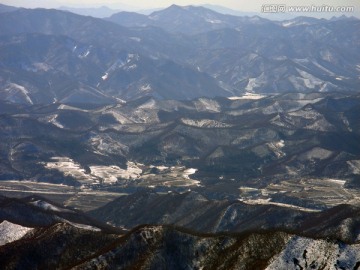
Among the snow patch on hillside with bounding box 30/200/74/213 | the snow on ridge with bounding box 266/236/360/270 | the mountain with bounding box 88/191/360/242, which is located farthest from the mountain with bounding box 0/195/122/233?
the snow on ridge with bounding box 266/236/360/270

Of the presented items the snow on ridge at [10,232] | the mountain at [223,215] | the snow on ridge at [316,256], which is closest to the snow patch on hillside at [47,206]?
the mountain at [223,215]

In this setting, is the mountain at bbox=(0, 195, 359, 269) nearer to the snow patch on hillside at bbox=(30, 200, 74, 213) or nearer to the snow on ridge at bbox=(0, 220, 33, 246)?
the snow on ridge at bbox=(0, 220, 33, 246)

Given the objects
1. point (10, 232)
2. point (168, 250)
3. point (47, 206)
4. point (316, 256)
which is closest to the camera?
point (316, 256)

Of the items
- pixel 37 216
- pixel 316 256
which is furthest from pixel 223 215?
pixel 316 256

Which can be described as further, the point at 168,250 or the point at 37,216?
the point at 37,216

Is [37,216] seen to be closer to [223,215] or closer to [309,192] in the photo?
[223,215]

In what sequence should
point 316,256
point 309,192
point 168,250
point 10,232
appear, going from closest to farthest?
point 316,256 → point 168,250 → point 10,232 → point 309,192

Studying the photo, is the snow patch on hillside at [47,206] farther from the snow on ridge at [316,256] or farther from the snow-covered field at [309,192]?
the snow on ridge at [316,256]

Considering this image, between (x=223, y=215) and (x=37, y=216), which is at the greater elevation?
(x=37, y=216)

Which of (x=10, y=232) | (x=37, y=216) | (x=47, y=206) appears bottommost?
(x=47, y=206)

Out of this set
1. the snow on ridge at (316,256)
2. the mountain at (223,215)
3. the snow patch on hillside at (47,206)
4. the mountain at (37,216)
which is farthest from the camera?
the snow patch on hillside at (47,206)
